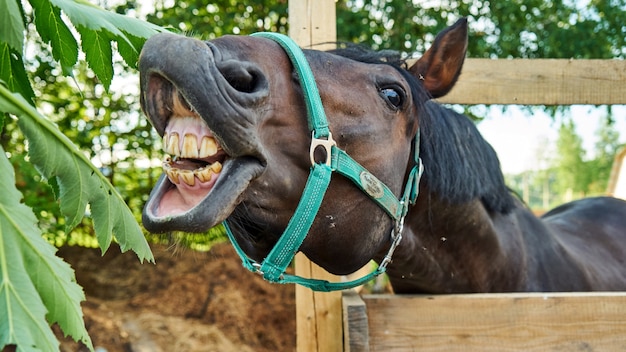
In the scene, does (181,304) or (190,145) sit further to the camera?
(181,304)

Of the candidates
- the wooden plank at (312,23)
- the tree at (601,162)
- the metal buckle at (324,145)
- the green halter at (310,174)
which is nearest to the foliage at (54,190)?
the green halter at (310,174)

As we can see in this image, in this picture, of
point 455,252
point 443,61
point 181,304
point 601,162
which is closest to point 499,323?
point 455,252

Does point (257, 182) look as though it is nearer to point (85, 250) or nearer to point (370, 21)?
point (370, 21)

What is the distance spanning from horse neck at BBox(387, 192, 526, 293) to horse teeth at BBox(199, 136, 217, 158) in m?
0.85

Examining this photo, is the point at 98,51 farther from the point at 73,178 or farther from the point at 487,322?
the point at 487,322

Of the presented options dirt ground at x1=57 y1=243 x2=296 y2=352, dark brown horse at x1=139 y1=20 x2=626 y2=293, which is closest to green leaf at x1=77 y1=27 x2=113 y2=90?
dark brown horse at x1=139 y1=20 x2=626 y2=293

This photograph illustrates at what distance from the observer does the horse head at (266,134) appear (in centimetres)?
120

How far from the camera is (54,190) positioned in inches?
49.4

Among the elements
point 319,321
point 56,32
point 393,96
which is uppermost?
point 56,32

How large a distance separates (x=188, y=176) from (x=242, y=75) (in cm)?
26

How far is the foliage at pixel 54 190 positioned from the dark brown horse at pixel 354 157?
134mm

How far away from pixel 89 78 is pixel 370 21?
9.06 ft

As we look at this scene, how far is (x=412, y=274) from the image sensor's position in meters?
2.00

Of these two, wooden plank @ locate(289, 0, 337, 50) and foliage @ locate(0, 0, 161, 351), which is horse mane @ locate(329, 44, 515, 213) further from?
foliage @ locate(0, 0, 161, 351)
